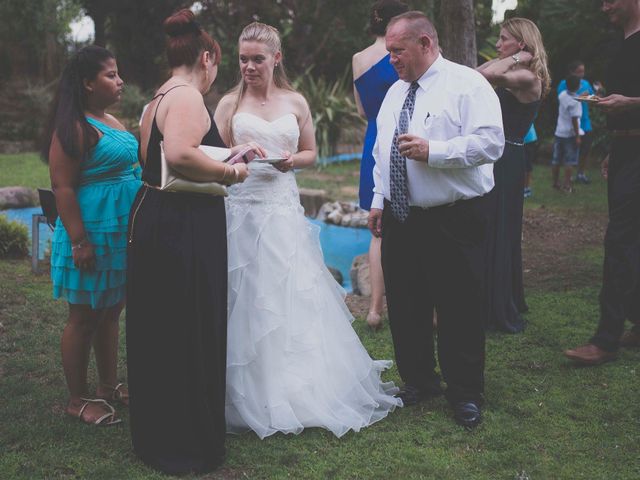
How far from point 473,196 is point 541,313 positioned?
231cm

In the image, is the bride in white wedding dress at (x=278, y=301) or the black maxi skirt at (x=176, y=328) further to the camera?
the bride in white wedding dress at (x=278, y=301)

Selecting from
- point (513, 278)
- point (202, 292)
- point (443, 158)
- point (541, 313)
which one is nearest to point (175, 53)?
point (202, 292)

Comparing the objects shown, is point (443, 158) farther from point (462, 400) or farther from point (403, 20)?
point (462, 400)

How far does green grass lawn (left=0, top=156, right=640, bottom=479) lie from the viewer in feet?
10.5

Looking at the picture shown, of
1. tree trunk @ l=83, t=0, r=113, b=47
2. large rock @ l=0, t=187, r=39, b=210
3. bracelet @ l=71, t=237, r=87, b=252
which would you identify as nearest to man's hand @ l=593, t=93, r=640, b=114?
bracelet @ l=71, t=237, r=87, b=252

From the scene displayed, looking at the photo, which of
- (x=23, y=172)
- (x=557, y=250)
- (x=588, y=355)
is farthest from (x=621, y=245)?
(x=23, y=172)

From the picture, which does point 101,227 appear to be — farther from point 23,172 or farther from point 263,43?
point 23,172

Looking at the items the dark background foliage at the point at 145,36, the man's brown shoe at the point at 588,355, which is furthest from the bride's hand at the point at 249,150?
the dark background foliage at the point at 145,36

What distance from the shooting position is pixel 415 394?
3943 mm

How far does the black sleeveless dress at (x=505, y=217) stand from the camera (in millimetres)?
4965

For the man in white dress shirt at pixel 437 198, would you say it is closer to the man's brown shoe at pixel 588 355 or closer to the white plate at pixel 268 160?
the white plate at pixel 268 160

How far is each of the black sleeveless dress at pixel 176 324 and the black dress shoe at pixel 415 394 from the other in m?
1.15

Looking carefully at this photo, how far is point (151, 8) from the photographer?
69.6 feet

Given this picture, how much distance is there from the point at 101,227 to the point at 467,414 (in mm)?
2084
